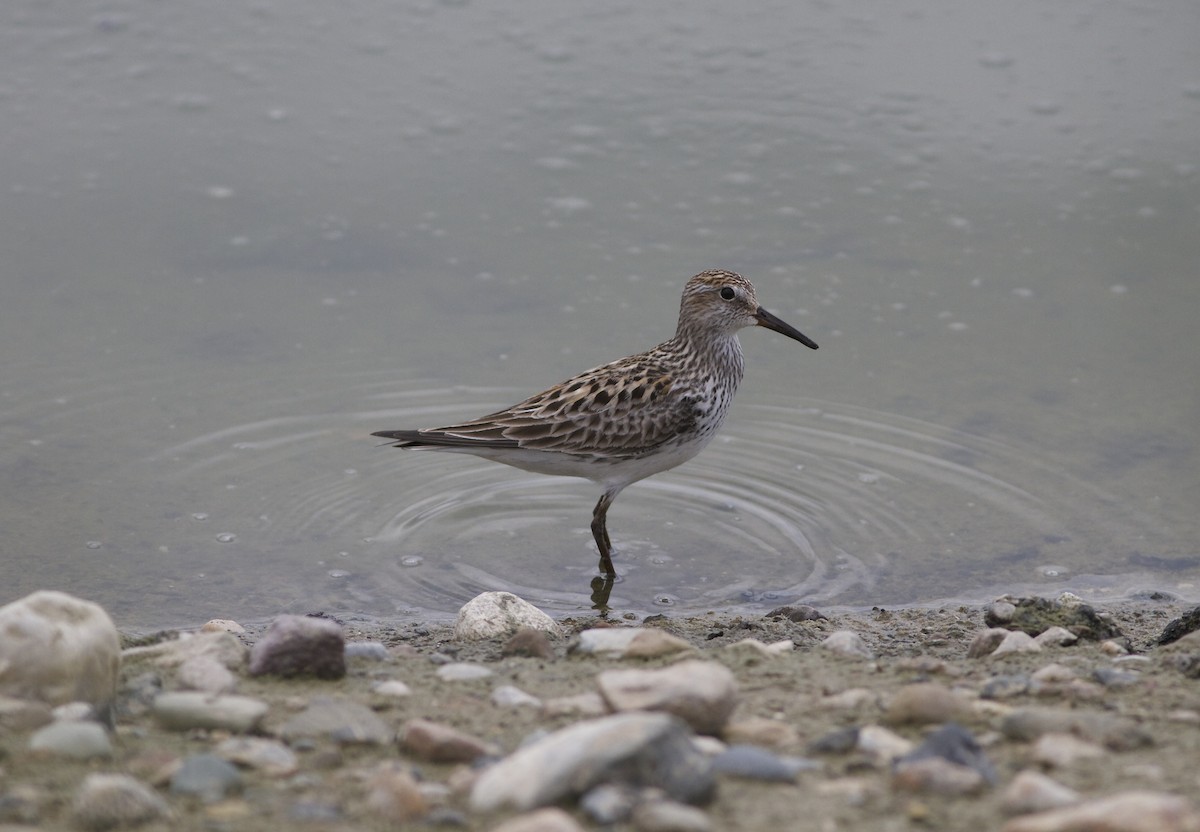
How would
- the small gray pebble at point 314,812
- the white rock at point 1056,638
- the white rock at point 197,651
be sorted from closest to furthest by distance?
the small gray pebble at point 314,812 < the white rock at point 197,651 < the white rock at point 1056,638

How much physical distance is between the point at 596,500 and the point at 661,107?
5.24m

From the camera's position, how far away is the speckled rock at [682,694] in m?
4.24

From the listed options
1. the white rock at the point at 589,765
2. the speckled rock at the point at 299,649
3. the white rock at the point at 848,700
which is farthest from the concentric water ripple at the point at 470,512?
the white rock at the point at 589,765

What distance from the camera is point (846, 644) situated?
5.96 metres

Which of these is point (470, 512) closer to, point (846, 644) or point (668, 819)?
point (846, 644)

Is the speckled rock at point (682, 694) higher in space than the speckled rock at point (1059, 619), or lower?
higher

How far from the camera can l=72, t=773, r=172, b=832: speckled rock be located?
353 cm

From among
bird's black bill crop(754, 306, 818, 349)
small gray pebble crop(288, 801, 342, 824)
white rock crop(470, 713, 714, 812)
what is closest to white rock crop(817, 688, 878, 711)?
white rock crop(470, 713, 714, 812)

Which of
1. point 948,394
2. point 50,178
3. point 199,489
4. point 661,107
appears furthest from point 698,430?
point 50,178

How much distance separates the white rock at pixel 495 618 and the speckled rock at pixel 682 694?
6.35ft

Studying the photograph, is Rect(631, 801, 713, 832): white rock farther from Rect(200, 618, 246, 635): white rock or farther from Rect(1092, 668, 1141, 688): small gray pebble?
Rect(200, 618, 246, 635): white rock

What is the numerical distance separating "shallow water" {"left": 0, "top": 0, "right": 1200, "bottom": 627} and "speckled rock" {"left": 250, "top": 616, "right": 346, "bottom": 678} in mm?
2163

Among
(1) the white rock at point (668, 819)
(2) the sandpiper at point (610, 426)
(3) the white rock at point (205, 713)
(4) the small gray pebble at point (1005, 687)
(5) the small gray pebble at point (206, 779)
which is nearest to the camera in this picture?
(1) the white rock at point (668, 819)

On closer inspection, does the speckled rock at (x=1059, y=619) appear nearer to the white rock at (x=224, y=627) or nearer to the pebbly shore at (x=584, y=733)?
the pebbly shore at (x=584, y=733)
